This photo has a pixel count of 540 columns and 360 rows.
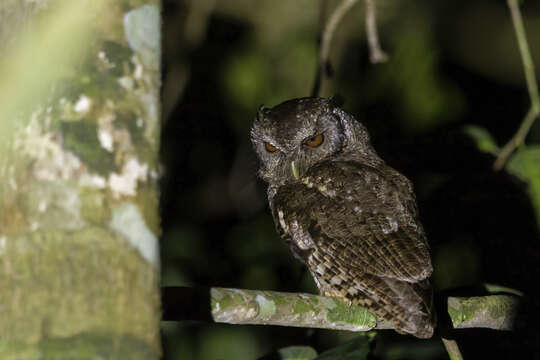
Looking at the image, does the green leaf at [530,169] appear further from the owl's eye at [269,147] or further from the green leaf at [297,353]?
the green leaf at [297,353]

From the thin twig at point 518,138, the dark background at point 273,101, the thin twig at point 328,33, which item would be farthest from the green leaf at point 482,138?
the thin twig at point 328,33

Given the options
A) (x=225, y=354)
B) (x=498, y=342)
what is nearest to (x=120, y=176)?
(x=498, y=342)

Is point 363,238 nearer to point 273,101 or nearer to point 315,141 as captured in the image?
point 315,141

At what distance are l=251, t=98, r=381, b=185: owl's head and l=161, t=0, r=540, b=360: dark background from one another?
852mm

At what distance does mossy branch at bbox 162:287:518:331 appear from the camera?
1.86m

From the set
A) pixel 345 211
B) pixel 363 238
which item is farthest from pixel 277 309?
pixel 345 211

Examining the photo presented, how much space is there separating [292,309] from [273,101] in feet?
13.3

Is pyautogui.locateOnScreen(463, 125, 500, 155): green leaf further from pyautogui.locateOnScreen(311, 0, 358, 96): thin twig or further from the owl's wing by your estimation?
pyautogui.locateOnScreen(311, 0, 358, 96): thin twig

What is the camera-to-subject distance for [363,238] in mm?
2805

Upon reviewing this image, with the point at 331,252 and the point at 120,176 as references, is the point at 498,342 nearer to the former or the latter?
the point at 331,252

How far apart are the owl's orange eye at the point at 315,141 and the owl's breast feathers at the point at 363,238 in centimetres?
24

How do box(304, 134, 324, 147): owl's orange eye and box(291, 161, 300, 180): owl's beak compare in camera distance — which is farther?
box(304, 134, 324, 147): owl's orange eye

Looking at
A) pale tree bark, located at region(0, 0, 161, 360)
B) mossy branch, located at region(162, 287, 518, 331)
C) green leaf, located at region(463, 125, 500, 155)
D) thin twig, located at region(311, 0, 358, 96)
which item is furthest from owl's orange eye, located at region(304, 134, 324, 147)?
pale tree bark, located at region(0, 0, 161, 360)

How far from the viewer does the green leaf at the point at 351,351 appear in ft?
7.70
